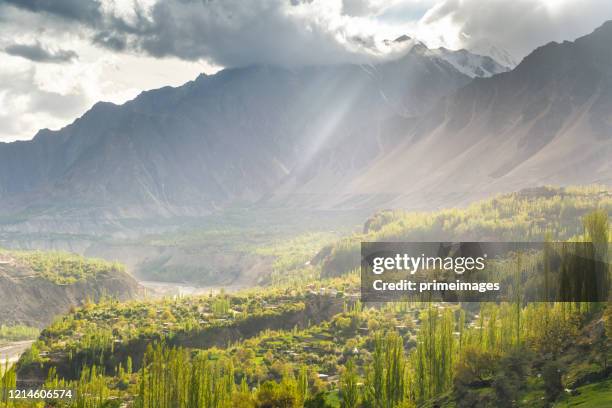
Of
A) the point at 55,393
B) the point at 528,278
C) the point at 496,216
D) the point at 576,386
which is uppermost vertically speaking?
the point at 496,216

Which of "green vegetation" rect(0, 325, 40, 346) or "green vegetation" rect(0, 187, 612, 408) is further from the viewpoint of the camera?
"green vegetation" rect(0, 325, 40, 346)

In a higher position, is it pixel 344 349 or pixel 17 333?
pixel 344 349

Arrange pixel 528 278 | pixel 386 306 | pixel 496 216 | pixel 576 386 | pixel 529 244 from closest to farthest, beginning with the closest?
pixel 576 386
pixel 528 278
pixel 386 306
pixel 529 244
pixel 496 216

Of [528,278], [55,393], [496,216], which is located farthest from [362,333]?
[496,216]

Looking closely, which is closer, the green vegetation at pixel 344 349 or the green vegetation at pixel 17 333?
the green vegetation at pixel 344 349

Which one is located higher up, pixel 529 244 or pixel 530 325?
pixel 529 244

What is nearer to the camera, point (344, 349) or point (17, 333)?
point (344, 349)

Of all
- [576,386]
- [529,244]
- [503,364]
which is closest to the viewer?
[576,386]

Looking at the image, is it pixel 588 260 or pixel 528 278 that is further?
pixel 528 278

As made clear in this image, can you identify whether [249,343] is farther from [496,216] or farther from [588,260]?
[496,216]
